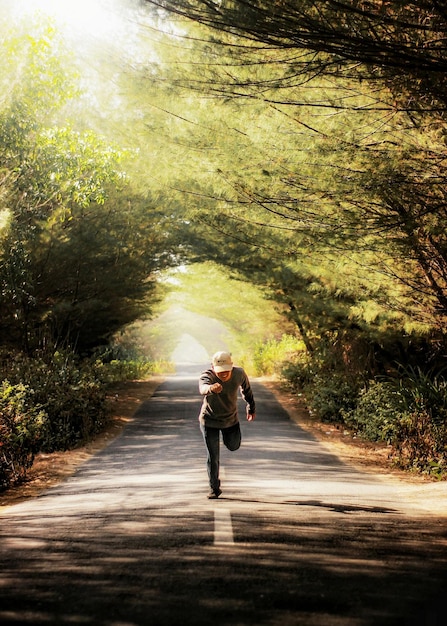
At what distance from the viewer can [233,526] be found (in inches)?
293

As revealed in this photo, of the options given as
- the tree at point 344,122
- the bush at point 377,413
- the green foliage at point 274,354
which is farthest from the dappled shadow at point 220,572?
the green foliage at point 274,354

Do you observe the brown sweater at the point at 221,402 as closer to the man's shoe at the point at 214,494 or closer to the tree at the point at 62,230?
the man's shoe at the point at 214,494

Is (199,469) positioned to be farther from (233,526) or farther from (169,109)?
(169,109)

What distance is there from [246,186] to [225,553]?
588cm

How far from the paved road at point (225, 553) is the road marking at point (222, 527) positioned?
0.02m

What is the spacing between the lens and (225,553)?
6.35m

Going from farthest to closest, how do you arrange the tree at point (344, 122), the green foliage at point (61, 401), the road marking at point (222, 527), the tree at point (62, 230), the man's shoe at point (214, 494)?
the green foliage at point (61, 401)
the tree at point (62, 230)
the man's shoe at point (214, 494)
the road marking at point (222, 527)
the tree at point (344, 122)

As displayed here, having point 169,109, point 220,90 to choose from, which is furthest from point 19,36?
point 220,90

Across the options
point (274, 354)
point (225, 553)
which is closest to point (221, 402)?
point (225, 553)

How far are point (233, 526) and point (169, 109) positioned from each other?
5.33 metres

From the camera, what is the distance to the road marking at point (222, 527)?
268 inches

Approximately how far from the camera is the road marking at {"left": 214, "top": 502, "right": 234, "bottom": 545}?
682cm

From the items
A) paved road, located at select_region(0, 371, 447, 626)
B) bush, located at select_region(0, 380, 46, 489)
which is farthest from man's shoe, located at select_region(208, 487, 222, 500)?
bush, located at select_region(0, 380, 46, 489)

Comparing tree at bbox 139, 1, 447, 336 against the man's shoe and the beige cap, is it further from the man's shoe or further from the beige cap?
the man's shoe
